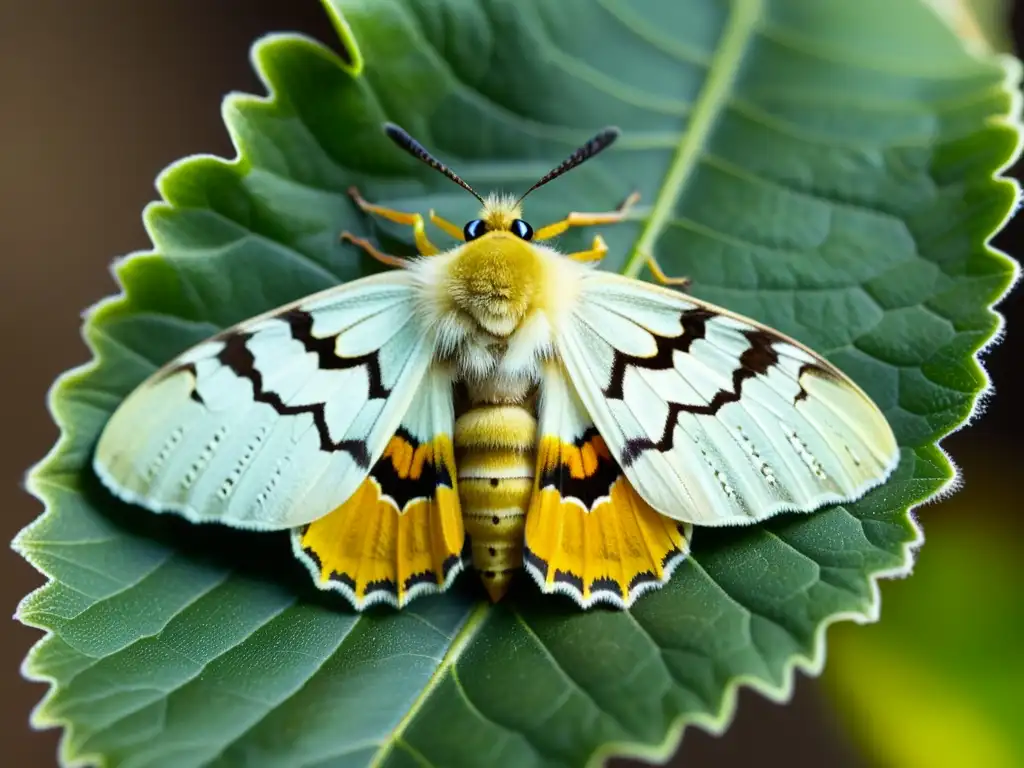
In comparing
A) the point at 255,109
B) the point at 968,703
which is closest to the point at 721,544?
the point at 255,109

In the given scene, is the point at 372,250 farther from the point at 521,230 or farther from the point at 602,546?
the point at 602,546

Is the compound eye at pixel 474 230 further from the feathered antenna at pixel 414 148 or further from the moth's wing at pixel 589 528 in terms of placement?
the moth's wing at pixel 589 528

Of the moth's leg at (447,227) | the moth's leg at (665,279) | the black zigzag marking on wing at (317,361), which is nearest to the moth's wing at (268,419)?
the black zigzag marking on wing at (317,361)

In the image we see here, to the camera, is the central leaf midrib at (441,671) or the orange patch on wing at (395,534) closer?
the central leaf midrib at (441,671)

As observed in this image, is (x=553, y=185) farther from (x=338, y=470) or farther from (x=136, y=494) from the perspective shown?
(x=136, y=494)

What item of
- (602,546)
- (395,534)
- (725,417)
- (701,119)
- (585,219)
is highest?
(701,119)

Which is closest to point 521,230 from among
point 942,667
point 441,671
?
point 441,671

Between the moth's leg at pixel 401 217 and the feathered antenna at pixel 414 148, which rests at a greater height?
the feathered antenna at pixel 414 148
